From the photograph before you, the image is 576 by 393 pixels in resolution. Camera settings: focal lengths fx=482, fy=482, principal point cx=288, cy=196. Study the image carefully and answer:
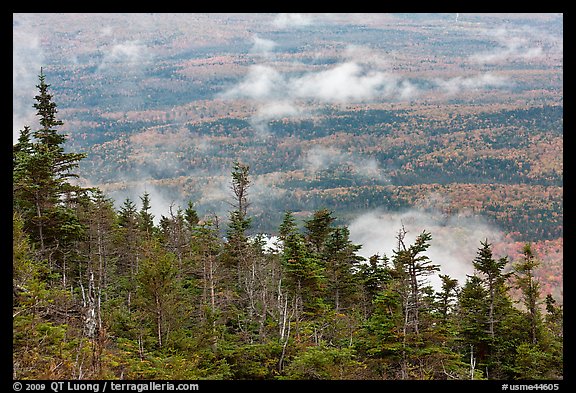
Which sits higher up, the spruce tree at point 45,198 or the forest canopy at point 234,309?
the spruce tree at point 45,198

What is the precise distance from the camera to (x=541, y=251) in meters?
166

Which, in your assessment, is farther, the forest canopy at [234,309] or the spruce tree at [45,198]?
the spruce tree at [45,198]

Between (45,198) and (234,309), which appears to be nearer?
(234,309)

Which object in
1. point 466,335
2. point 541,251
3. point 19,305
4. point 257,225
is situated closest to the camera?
point 19,305

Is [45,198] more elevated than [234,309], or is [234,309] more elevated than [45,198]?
[45,198]

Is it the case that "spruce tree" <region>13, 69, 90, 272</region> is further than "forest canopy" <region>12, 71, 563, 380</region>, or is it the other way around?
"spruce tree" <region>13, 69, 90, 272</region>

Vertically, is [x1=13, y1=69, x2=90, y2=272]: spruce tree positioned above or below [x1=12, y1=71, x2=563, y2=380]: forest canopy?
above
